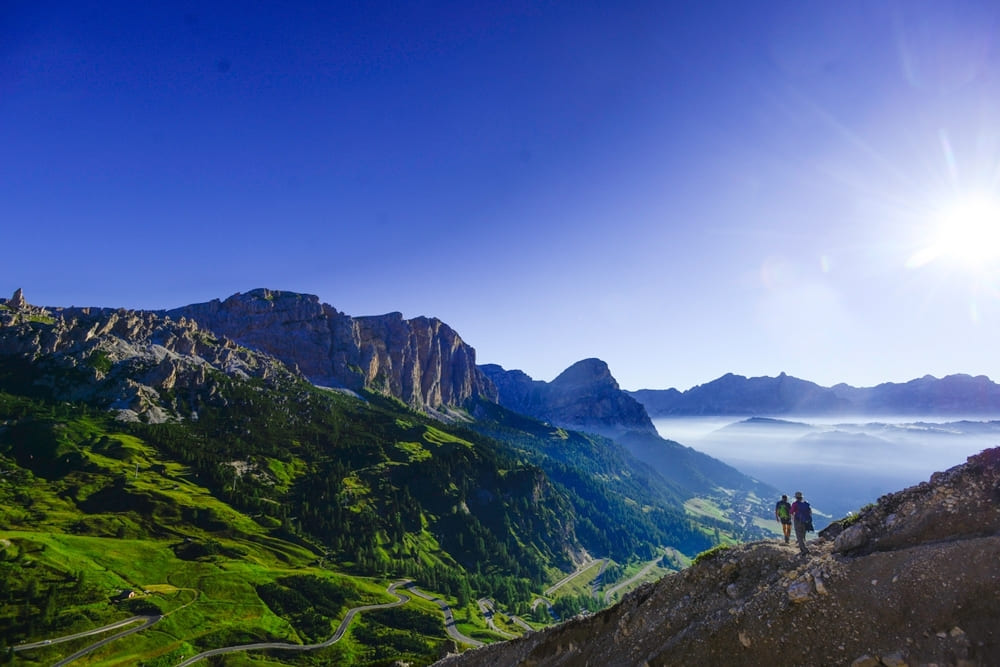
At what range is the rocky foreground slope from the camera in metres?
16.1

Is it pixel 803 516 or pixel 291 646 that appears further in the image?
pixel 291 646

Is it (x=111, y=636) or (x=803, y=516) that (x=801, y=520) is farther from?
(x=111, y=636)

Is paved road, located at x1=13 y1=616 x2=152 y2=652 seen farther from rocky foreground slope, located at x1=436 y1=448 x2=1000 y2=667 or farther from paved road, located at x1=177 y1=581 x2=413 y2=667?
rocky foreground slope, located at x1=436 y1=448 x2=1000 y2=667

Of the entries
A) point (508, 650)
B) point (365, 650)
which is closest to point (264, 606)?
point (365, 650)

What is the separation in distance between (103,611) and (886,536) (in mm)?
197875

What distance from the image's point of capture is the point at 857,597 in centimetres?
1834

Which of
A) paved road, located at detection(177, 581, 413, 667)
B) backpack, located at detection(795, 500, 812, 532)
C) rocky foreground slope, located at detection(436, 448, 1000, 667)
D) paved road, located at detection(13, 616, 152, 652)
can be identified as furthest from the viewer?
paved road, located at detection(177, 581, 413, 667)

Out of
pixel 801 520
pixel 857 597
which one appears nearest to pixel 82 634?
pixel 801 520

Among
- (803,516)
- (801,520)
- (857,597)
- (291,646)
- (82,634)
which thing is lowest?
(291,646)

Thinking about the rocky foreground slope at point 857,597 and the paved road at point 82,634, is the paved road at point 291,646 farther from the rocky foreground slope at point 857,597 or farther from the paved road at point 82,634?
the rocky foreground slope at point 857,597

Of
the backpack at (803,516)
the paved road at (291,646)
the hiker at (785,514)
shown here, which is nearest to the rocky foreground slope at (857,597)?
the backpack at (803,516)

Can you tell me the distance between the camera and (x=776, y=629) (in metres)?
19.2

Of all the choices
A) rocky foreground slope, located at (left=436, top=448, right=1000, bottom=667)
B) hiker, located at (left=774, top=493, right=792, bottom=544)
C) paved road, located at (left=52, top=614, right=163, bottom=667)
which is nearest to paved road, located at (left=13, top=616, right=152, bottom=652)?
paved road, located at (left=52, top=614, right=163, bottom=667)

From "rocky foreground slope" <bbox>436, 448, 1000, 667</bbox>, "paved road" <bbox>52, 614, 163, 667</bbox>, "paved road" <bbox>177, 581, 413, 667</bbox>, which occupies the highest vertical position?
"rocky foreground slope" <bbox>436, 448, 1000, 667</bbox>
